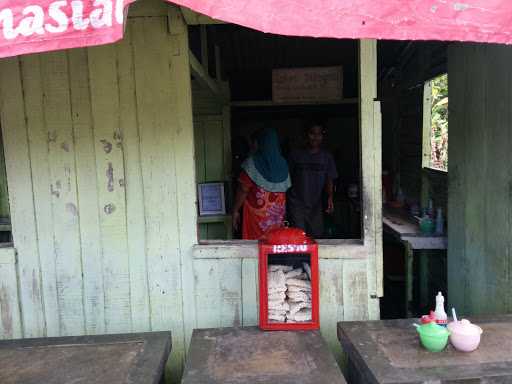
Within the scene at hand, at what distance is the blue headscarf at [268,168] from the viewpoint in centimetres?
409

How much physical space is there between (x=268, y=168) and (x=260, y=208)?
37cm

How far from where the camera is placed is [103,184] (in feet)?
9.42

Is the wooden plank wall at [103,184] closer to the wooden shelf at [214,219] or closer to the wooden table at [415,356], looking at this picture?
the wooden table at [415,356]

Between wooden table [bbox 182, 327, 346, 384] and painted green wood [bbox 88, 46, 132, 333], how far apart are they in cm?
69

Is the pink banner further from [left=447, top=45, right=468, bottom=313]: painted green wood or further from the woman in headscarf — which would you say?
[left=447, top=45, right=468, bottom=313]: painted green wood

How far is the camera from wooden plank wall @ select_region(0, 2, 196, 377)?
2803 millimetres

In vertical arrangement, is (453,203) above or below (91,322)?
above

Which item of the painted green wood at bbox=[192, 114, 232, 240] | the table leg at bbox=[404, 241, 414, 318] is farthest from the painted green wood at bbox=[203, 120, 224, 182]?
the table leg at bbox=[404, 241, 414, 318]

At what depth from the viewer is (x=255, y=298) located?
2912 mm

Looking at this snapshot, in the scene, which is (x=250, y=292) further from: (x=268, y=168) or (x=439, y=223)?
(x=439, y=223)

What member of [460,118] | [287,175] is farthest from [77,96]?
[460,118]

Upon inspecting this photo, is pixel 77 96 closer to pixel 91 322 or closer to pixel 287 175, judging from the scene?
pixel 91 322

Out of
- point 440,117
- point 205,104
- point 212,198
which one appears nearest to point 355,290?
point 212,198

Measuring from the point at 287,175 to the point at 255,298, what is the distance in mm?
1575
